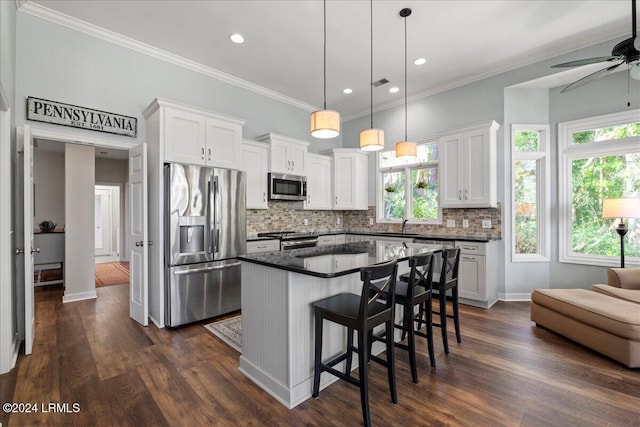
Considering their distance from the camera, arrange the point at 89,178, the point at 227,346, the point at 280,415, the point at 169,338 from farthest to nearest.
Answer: the point at 89,178, the point at 169,338, the point at 227,346, the point at 280,415

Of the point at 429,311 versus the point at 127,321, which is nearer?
the point at 429,311

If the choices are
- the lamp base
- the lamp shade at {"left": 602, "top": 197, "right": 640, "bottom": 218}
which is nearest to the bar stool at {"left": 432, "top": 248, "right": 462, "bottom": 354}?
the lamp shade at {"left": 602, "top": 197, "right": 640, "bottom": 218}

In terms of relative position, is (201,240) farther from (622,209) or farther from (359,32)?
(622,209)

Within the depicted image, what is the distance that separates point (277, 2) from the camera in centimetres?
304

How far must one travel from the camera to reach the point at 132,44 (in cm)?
369

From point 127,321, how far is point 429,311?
11.1 feet

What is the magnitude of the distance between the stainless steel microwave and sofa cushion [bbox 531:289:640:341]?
3.60 meters

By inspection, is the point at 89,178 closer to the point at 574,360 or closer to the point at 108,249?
the point at 108,249

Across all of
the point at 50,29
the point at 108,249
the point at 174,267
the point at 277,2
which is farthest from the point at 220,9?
the point at 108,249

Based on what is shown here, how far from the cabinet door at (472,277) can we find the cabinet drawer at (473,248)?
0.18 feet

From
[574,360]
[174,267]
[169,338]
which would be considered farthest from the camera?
[174,267]

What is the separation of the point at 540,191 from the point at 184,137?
497cm

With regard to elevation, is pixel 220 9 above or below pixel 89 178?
above

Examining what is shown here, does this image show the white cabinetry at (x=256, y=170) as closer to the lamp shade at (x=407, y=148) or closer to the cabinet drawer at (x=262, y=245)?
the cabinet drawer at (x=262, y=245)
